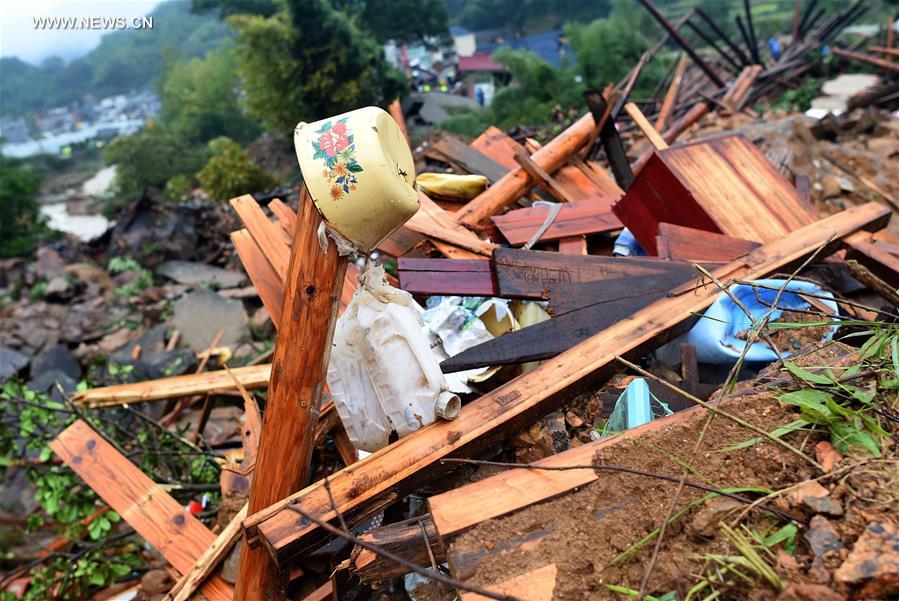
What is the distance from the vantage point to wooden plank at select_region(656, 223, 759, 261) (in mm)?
2520

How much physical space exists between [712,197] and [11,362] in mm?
8610

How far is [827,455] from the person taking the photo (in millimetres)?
1396

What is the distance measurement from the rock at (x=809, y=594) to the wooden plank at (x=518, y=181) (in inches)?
95.8

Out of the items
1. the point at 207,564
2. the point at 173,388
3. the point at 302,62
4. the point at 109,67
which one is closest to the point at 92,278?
the point at 173,388

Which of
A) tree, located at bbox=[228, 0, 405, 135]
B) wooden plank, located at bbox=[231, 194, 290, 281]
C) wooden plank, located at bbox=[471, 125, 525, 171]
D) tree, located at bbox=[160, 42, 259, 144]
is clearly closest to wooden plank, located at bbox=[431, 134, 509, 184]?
wooden plank, located at bbox=[471, 125, 525, 171]

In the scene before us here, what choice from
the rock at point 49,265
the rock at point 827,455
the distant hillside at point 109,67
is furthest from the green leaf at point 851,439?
the distant hillside at point 109,67

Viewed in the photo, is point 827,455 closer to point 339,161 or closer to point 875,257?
point 339,161

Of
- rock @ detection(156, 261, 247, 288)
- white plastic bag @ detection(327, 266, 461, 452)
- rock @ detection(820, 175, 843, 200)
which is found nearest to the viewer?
white plastic bag @ detection(327, 266, 461, 452)

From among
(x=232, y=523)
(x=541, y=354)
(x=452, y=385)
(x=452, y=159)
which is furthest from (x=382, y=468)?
(x=452, y=159)

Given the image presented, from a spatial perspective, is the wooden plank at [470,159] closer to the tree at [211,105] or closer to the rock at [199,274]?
Result: the rock at [199,274]

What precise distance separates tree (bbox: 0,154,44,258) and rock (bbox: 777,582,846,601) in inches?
863

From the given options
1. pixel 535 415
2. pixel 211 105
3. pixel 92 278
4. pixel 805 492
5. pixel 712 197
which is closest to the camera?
pixel 805 492

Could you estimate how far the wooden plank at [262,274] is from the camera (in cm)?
283

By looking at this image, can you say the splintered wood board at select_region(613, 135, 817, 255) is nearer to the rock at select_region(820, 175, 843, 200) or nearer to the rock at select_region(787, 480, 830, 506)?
the rock at select_region(787, 480, 830, 506)
